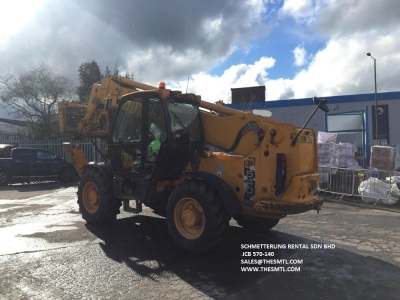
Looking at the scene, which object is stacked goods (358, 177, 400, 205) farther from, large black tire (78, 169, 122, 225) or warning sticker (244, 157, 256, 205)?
large black tire (78, 169, 122, 225)

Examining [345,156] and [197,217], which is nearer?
[197,217]

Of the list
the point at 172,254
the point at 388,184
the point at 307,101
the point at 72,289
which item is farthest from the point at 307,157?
the point at 307,101

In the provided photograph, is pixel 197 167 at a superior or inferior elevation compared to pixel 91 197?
superior

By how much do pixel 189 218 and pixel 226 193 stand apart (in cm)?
78

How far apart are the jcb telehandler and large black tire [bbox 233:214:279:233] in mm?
20

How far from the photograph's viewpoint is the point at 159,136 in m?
6.30

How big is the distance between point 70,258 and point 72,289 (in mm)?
1204

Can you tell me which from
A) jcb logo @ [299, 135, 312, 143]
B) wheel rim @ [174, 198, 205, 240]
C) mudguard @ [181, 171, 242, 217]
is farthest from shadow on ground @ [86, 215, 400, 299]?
jcb logo @ [299, 135, 312, 143]

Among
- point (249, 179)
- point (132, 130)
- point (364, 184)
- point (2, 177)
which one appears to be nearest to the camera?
point (249, 179)

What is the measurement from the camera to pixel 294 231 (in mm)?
7367

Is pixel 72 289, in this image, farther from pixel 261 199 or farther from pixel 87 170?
pixel 87 170

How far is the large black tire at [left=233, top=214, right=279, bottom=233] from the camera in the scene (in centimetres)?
696

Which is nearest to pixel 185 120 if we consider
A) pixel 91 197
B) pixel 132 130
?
pixel 132 130

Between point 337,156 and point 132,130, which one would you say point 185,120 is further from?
point 337,156
